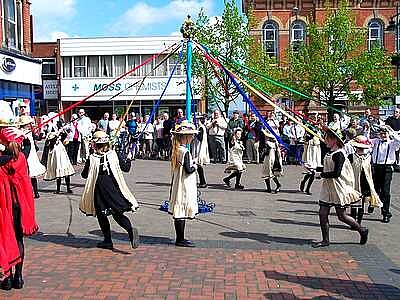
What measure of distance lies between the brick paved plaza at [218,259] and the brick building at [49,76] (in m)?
Answer: 37.7

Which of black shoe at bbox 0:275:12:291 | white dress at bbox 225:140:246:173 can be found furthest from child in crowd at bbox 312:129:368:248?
white dress at bbox 225:140:246:173

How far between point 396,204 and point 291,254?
5.00 metres

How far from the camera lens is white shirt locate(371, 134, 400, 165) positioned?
946 cm

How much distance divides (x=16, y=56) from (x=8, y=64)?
3.11ft

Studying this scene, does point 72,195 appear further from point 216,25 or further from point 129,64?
point 129,64

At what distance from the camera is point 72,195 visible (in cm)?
1203

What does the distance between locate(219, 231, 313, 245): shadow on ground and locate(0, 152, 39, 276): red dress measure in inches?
133

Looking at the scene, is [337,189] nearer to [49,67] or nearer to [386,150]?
[386,150]

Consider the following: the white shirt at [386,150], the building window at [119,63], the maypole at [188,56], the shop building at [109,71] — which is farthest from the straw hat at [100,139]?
the building window at [119,63]

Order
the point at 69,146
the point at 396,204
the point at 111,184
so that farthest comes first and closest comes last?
the point at 69,146, the point at 396,204, the point at 111,184

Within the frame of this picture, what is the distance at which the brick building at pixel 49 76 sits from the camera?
46388 mm

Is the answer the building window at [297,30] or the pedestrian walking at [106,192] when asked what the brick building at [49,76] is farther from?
the pedestrian walking at [106,192]

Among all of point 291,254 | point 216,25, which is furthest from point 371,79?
point 291,254

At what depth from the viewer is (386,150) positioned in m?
9.48
